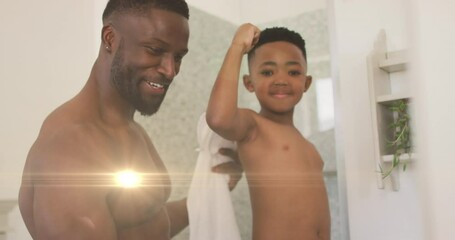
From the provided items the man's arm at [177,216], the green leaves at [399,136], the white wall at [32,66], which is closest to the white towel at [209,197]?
the man's arm at [177,216]

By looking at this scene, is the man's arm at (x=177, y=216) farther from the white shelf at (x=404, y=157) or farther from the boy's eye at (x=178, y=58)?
the white shelf at (x=404, y=157)

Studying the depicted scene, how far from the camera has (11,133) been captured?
0.68m

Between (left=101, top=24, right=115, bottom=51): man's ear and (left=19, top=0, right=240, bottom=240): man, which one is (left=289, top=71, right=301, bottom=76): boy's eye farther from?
(left=101, top=24, right=115, bottom=51): man's ear

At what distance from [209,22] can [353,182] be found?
0.41 metres

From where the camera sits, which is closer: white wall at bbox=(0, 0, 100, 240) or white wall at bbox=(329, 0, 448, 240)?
white wall at bbox=(0, 0, 100, 240)

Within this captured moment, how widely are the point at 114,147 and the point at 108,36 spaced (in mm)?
169

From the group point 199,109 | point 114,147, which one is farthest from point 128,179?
point 199,109

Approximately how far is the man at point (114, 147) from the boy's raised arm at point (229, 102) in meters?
0.08

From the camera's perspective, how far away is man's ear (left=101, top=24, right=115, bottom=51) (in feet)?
2.25

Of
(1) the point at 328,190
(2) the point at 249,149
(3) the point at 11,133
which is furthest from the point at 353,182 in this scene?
(3) the point at 11,133

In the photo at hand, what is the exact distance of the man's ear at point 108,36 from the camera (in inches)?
27.0

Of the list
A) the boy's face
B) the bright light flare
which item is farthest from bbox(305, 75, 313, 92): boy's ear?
the bright light flare

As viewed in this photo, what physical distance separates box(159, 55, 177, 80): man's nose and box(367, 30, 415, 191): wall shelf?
16.0 inches

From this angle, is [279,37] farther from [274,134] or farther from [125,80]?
[125,80]
